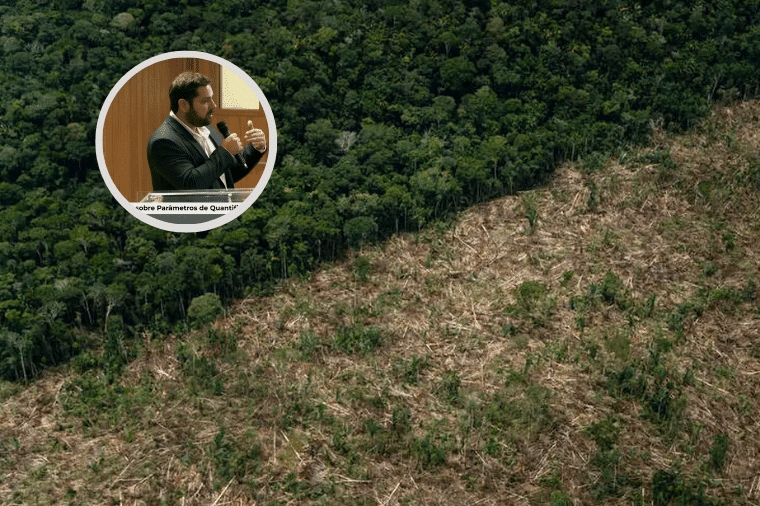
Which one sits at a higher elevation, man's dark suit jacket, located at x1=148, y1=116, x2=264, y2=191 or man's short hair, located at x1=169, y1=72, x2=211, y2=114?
man's short hair, located at x1=169, y1=72, x2=211, y2=114

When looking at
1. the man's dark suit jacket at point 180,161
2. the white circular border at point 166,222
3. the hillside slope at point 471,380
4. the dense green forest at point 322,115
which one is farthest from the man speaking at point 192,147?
the hillside slope at point 471,380

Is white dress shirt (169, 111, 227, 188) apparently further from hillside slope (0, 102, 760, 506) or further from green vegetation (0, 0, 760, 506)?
→ hillside slope (0, 102, 760, 506)

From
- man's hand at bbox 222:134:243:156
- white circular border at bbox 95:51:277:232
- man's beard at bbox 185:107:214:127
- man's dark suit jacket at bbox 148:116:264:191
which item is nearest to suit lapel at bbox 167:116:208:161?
man's dark suit jacket at bbox 148:116:264:191

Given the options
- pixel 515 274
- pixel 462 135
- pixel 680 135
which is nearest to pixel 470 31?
pixel 462 135

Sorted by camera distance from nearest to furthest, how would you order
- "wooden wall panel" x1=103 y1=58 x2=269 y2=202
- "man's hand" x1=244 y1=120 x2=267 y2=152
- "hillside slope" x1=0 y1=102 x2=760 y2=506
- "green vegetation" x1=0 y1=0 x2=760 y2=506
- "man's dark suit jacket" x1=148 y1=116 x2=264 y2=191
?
"hillside slope" x1=0 y1=102 x2=760 y2=506 < "green vegetation" x1=0 y1=0 x2=760 y2=506 < "man's dark suit jacket" x1=148 y1=116 x2=264 y2=191 < "wooden wall panel" x1=103 y1=58 x2=269 y2=202 < "man's hand" x1=244 y1=120 x2=267 y2=152

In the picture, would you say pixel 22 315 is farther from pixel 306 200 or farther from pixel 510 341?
pixel 510 341

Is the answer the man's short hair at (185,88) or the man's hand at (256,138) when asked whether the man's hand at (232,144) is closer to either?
the man's hand at (256,138)
